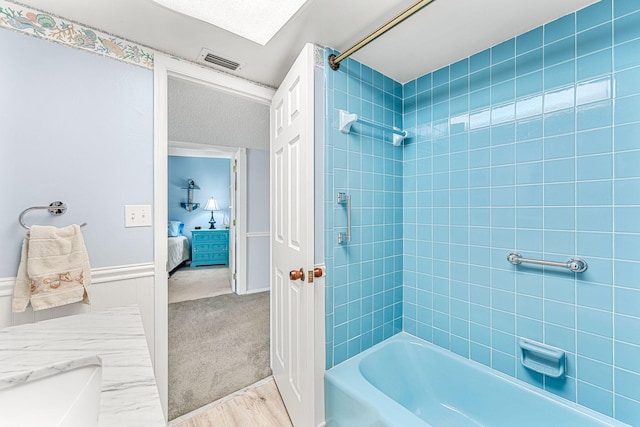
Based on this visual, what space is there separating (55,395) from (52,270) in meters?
0.71

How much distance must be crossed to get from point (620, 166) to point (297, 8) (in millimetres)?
1540

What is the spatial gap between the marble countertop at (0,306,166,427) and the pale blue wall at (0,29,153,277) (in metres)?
0.50

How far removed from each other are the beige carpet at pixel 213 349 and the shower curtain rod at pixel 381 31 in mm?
2172

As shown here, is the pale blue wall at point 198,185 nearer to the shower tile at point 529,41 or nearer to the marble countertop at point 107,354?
the marble countertop at point 107,354

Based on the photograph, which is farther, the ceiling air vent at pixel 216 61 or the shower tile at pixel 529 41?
the ceiling air vent at pixel 216 61

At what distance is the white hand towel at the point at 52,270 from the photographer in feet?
3.55

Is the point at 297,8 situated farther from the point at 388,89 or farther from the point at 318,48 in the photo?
the point at 388,89

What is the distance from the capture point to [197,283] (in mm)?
4188

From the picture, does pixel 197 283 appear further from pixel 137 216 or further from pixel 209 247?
pixel 137 216

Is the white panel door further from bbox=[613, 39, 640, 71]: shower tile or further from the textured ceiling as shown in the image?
bbox=[613, 39, 640, 71]: shower tile

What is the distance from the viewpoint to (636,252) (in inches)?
43.3

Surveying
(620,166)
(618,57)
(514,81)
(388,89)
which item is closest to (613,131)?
(620,166)

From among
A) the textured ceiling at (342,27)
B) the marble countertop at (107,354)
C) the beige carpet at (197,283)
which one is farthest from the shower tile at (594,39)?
the beige carpet at (197,283)

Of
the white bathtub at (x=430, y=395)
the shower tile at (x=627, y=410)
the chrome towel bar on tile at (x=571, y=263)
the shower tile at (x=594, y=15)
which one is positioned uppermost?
the shower tile at (x=594, y=15)
